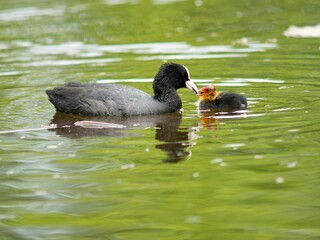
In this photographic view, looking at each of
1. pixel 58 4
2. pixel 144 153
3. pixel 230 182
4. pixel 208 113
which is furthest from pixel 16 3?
pixel 230 182

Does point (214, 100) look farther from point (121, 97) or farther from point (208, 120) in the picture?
point (121, 97)

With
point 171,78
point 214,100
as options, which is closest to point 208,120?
point 214,100

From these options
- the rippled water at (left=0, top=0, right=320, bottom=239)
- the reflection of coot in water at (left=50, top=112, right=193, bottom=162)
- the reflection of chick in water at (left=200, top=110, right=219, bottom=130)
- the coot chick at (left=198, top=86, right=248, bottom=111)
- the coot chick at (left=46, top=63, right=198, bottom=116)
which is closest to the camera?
the rippled water at (left=0, top=0, right=320, bottom=239)

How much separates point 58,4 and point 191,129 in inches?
571

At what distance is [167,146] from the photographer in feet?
26.4

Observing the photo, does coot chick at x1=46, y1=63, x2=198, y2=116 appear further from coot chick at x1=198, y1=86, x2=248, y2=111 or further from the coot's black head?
coot chick at x1=198, y1=86, x2=248, y2=111

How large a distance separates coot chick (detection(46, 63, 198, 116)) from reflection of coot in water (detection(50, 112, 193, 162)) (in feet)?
0.34

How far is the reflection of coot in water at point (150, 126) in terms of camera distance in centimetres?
793

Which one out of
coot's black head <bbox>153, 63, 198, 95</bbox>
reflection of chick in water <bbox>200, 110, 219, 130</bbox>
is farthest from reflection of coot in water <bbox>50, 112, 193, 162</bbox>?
coot's black head <bbox>153, 63, 198, 95</bbox>

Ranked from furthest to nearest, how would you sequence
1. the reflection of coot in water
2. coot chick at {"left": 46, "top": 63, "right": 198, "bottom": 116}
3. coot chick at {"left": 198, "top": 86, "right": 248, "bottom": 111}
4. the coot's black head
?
the coot's black head → coot chick at {"left": 198, "top": 86, "right": 248, "bottom": 111} → coot chick at {"left": 46, "top": 63, "right": 198, "bottom": 116} → the reflection of coot in water

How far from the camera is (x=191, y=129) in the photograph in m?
8.89

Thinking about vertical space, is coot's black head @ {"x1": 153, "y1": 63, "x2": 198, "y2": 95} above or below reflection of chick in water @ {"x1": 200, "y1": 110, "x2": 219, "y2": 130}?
above

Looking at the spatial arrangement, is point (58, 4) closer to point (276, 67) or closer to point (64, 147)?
point (276, 67)

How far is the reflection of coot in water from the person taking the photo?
793 centimetres
